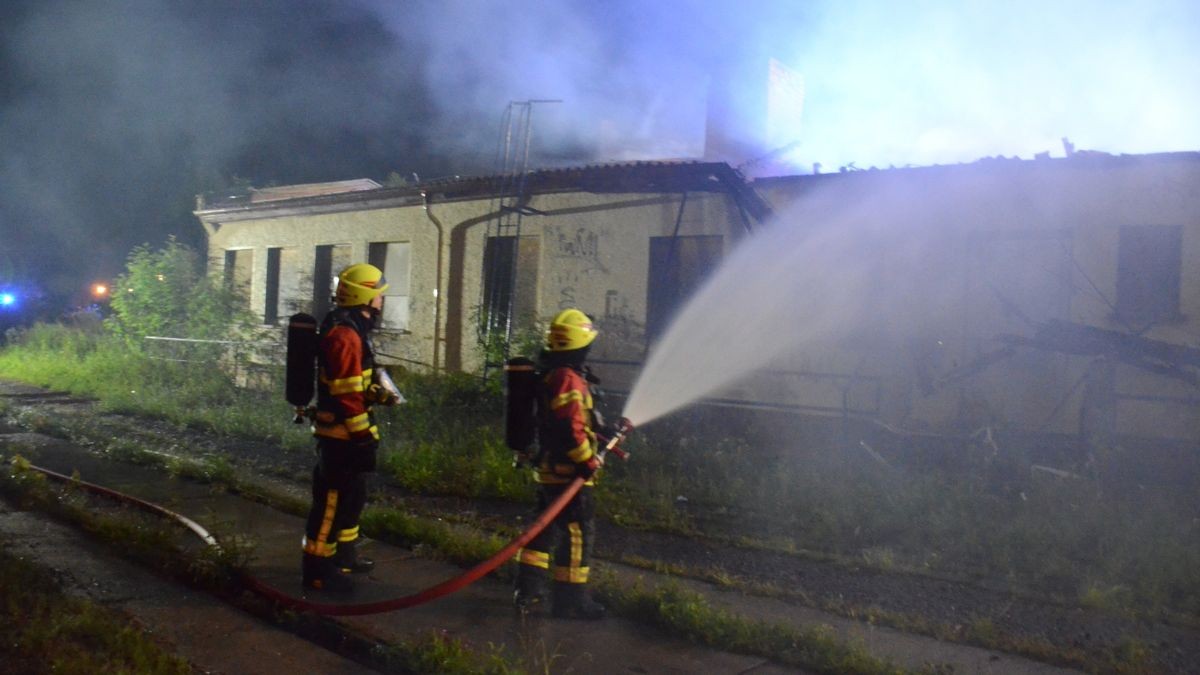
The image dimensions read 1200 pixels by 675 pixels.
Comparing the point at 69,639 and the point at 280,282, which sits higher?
the point at 280,282

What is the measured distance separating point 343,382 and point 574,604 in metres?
1.78

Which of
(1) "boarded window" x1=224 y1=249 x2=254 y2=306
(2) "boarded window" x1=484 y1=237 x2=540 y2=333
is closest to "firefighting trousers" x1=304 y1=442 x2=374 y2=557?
(2) "boarded window" x1=484 y1=237 x2=540 y2=333

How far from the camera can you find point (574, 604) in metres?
5.05

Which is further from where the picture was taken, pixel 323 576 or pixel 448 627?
Result: pixel 323 576

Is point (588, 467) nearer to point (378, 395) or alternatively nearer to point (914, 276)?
point (378, 395)

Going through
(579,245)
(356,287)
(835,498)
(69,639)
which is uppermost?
(579,245)

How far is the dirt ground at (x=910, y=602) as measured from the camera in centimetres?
477

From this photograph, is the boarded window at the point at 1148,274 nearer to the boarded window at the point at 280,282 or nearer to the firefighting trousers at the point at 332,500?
the firefighting trousers at the point at 332,500

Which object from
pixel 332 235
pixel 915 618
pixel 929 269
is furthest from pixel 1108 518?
pixel 332 235

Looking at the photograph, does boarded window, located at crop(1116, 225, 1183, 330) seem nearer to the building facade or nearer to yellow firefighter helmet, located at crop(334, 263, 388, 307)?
the building facade

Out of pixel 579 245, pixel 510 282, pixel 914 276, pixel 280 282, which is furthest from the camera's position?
pixel 280 282

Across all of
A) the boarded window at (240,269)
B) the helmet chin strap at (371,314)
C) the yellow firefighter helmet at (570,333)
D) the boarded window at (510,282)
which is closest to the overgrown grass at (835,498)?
A: the boarded window at (510,282)

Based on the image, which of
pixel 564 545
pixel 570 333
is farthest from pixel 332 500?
pixel 570 333

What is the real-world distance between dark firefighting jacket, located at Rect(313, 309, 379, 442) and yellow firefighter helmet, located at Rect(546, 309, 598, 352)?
114 cm
